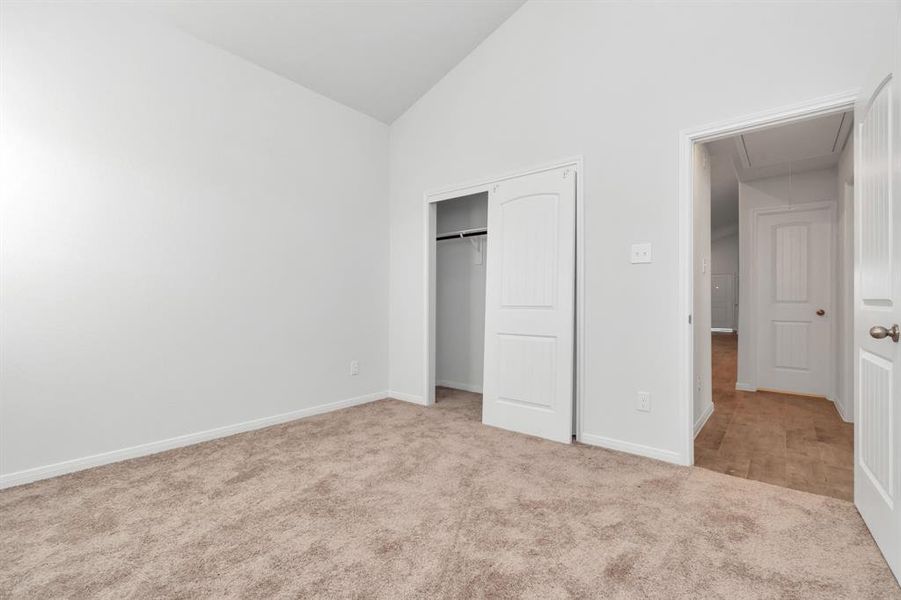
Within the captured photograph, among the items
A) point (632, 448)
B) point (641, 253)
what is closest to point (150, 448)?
point (632, 448)

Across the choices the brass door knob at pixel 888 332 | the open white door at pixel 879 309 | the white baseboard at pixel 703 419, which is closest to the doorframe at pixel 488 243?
the white baseboard at pixel 703 419

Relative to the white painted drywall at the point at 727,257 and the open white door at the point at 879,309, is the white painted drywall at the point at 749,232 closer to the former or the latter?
the open white door at the point at 879,309

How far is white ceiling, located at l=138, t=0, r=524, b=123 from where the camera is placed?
290 centimetres

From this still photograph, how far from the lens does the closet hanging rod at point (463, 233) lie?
4.33m

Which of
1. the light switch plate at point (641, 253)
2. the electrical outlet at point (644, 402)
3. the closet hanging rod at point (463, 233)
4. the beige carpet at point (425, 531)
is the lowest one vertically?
the beige carpet at point (425, 531)

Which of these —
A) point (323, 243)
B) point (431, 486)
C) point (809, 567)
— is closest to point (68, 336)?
point (323, 243)

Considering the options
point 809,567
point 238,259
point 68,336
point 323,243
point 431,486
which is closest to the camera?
point 809,567

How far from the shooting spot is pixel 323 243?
379 centimetres

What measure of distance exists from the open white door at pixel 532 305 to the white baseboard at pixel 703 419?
1093 millimetres

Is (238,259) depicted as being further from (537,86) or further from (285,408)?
(537,86)

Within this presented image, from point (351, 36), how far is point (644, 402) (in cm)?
339

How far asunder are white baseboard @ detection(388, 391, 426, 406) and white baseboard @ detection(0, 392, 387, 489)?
52 cm

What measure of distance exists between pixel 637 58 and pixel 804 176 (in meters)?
3.17

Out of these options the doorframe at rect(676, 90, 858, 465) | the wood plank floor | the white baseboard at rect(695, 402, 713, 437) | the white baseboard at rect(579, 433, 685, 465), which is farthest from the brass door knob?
Result: the white baseboard at rect(695, 402, 713, 437)
